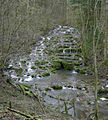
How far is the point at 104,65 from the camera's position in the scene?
41.7ft

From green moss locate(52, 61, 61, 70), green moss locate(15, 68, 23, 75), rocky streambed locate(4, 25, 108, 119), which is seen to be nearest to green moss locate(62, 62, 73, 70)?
rocky streambed locate(4, 25, 108, 119)

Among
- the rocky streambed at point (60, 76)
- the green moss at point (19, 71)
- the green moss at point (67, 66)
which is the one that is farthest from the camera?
the green moss at point (67, 66)

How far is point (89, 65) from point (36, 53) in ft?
19.1

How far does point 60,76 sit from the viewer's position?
1302cm

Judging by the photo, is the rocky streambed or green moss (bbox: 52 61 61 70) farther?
green moss (bbox: 52 61 61 70)

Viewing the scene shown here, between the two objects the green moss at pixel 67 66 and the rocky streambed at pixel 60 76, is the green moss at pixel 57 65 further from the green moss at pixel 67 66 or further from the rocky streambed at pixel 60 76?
the green moss at pixel 67 66

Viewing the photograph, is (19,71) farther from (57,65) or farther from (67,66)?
(67,66)

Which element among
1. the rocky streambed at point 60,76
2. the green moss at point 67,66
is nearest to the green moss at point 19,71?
the rocky streambed at point 60,76

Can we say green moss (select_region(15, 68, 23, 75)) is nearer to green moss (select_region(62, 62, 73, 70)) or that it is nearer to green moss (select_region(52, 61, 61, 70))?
green moss (select_region(52, 61, 61, 70))

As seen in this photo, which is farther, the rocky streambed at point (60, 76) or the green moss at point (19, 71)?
the green moss at point (19, 71)

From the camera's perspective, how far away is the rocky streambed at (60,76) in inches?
337

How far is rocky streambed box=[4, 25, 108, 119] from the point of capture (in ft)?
28.1

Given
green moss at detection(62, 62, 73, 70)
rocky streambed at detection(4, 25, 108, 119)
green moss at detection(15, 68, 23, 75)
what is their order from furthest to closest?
green moss at detection(62, 62, 73, 70), green moss at detection(15, 68, 23, 75), rocky streambed at detection(4, 25, 108, 119)

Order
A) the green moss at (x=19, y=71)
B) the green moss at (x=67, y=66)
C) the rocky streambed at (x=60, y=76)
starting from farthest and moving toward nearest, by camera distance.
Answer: the green moss at (x=67, y=66) < the green moss at (x=19, y=71) < the rocky streambed at (x=60, y=76)
